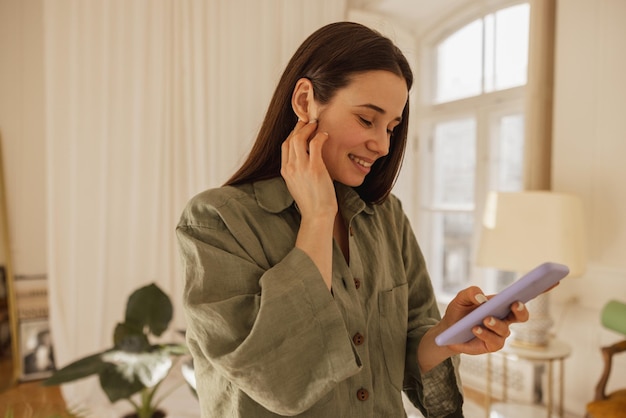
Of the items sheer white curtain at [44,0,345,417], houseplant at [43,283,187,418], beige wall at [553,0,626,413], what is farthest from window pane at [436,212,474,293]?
houseplant at [43,283,187,418]

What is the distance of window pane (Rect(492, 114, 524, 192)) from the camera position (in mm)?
3148

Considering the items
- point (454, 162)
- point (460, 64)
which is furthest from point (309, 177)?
point (460, 64)

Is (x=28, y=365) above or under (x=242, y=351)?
under

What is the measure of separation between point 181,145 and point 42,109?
1.19 m

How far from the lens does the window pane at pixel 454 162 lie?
3.47m

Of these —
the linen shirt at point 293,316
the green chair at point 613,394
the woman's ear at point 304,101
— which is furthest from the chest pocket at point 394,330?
the green chair at point 613,394

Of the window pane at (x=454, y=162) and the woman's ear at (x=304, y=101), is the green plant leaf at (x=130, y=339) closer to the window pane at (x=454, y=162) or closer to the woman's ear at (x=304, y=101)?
the woman's ear at (x=304, y=101)

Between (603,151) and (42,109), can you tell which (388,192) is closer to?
(603,151)

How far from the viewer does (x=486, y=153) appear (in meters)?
3.28

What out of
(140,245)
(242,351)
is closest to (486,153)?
(140,245)

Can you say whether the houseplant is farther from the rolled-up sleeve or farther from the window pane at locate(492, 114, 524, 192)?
the window pane at locate(492, 114, 524, 192)

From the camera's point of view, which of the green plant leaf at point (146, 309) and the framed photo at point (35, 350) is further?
the framed photo at point (35, 350)

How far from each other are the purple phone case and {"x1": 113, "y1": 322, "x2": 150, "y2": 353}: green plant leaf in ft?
4.89

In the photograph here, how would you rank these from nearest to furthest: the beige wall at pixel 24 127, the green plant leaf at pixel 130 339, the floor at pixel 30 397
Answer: the green plant leaf at pixel 130 339 < the floor at pixel 30 397 < the beige wall at pixel 24 127
